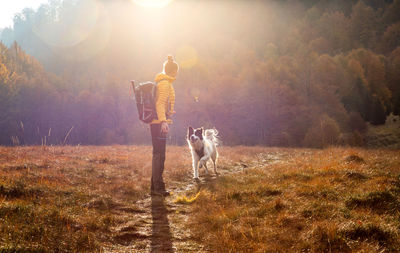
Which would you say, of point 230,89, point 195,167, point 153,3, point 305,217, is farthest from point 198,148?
point 153,3

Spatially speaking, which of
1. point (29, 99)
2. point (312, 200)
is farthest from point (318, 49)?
point (312, 200)

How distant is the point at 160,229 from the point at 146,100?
3463mm

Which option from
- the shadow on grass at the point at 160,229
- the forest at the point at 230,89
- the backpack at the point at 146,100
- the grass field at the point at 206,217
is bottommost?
the shadow on grass at the point at 160,229

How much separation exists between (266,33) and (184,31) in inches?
1537

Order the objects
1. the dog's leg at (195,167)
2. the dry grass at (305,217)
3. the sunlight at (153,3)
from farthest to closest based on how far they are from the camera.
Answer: the sunlight at (153,3)
the dog's leg at (195,167)
the dry grass at (305,217)

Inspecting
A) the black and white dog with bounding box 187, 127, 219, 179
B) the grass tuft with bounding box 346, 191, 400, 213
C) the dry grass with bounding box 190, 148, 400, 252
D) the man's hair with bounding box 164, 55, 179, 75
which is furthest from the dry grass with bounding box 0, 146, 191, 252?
the grass tuft with bounding box 346, 191, 400, 213

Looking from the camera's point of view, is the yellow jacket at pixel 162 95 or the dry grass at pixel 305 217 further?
the yellow jacket at pixel 162 95

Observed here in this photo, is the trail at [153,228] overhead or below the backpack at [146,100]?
below

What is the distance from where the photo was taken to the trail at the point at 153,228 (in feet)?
12.8

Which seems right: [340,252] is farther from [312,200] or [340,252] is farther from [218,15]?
[218,15]

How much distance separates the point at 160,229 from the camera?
469cm

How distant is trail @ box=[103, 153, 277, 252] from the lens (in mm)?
3914

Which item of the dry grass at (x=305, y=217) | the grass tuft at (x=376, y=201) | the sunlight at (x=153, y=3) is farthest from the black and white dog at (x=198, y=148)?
the sunlight at (x=153, y=3)

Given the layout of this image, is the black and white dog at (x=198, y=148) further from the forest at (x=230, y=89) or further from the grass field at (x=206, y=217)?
the forest at (x=230, y=89)
